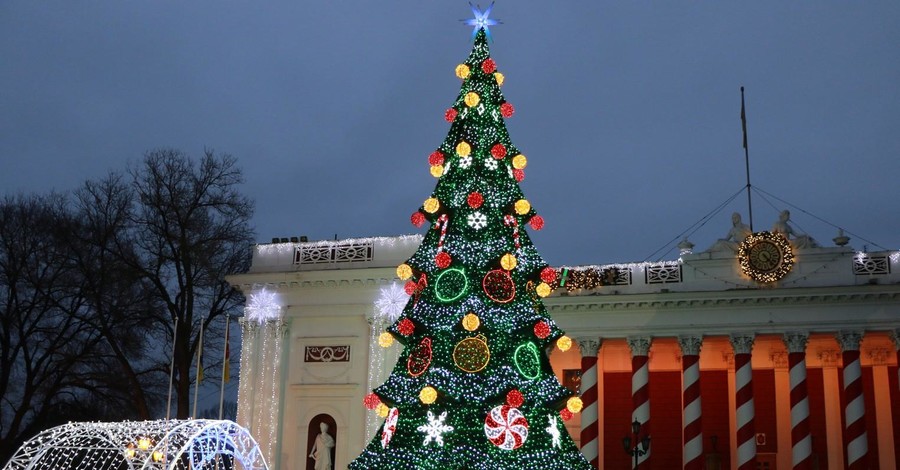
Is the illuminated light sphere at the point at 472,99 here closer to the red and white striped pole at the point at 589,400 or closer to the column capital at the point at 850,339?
the red and white striped pole at the point at 589,400

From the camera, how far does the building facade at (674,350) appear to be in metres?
29.9

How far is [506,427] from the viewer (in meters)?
19.3

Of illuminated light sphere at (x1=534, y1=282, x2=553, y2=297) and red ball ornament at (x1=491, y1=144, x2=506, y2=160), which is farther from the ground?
red ball ornament at (x1=491, y1=144, x2=506, y2=160)

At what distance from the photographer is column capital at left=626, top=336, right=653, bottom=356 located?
31.6 meters

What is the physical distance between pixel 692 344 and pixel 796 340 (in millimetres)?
3195

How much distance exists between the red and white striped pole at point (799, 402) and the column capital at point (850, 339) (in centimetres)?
103

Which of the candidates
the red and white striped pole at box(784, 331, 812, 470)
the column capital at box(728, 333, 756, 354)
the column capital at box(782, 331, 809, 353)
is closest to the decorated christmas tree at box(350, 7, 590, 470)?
the column capital at box(728, 333, 756, 354)

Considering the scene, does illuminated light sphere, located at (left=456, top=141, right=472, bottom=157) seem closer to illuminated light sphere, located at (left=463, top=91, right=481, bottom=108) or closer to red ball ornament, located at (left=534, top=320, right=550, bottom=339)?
illuminated light sphere, located at (left=463, top=91, right=481, bottom=108)

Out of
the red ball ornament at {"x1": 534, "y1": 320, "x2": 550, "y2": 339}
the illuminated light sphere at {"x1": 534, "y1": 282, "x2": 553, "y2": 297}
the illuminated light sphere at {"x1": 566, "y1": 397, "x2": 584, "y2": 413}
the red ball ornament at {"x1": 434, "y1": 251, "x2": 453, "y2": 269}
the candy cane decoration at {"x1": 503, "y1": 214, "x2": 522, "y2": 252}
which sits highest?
the candy cane decoration at {"x1": 503, "y1": 214, "x2": 522, "y2": 252}

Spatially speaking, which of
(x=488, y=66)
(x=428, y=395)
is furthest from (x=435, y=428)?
(x=488, y=66)

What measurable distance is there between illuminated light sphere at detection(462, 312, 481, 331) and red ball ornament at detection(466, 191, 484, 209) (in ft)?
7.91

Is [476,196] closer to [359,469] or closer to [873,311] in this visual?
[359,469]

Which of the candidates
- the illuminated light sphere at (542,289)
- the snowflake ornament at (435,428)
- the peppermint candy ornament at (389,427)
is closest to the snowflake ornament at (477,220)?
the illuminated light sphere at (542,289)

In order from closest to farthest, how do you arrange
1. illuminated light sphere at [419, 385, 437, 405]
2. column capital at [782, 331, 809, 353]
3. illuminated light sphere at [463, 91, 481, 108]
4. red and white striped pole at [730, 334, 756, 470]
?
1. illuminated light sphere at [419, 385, 437, 405]
2. illuminated light sphere at [463, 91, 481, 108]
3. red and white striped pole at [730, 334, 756, 470]
4. column capital at [782, 331, 809, 353]
